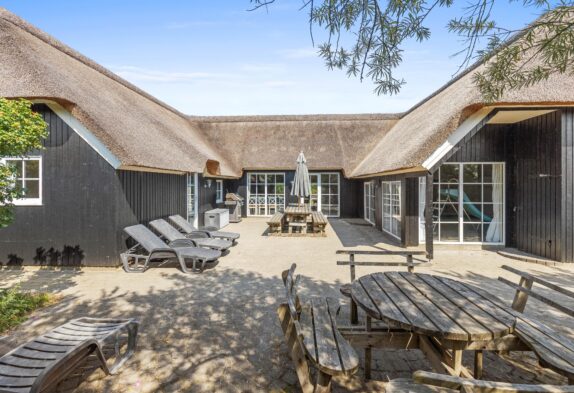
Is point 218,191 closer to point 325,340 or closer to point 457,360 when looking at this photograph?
point 325,340

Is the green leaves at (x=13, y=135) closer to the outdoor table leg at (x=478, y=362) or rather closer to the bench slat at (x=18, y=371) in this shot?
the bench slat at (x=18, y=371)

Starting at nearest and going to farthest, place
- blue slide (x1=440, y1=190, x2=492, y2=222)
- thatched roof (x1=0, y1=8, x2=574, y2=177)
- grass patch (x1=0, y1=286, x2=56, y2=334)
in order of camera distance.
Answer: grass patch (x1=0, y1=286, x2=56, y2=334), thatched roof (x1=0, y1=8, x2=574, y2=177), blue slide (x1=440, y1=190, x2=492, y2=222)

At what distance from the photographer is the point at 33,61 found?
6301 millimetres

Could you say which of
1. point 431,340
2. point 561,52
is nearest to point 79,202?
point 431,340

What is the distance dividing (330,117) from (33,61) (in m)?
13.9

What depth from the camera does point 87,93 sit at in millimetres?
7223

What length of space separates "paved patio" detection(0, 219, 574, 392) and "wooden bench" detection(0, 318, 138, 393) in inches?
12.2

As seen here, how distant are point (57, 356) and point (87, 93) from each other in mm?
6773

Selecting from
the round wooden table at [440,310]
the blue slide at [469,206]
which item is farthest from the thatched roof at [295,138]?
the round wooden table at [440,310]

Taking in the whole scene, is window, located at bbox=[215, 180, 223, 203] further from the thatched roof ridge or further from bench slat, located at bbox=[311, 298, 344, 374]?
bench slat, located at bbox=[311, 298, 344, 374]

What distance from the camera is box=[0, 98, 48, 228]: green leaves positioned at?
12.6 ft

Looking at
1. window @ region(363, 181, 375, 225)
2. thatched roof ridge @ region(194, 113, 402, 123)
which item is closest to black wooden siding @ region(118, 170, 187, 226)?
window @ region(363, 181, 375, 225)

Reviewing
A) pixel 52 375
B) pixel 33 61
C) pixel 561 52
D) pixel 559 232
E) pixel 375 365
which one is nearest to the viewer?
pixel 52 375

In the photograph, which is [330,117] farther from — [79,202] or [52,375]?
[52,375]
